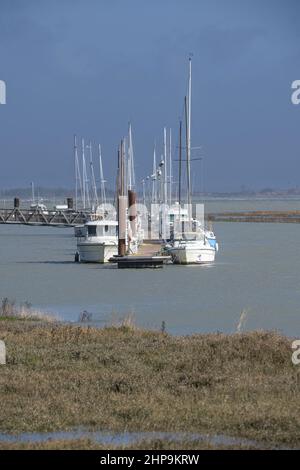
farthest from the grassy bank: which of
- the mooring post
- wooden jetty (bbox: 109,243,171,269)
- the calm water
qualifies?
wooden jetty (bbox: 109,243,171,269)

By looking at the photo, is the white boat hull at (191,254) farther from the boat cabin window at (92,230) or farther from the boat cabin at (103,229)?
the boat cabin window at (92,230)

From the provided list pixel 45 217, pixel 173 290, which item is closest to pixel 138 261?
pixel 173 290

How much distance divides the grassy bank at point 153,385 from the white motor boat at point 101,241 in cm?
3695

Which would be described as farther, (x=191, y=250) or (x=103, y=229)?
(x=103, y=229)

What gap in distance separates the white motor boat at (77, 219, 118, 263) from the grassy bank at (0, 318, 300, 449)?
3695 cm

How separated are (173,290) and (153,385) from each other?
27950 mm

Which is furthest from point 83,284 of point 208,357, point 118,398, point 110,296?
point 118,398

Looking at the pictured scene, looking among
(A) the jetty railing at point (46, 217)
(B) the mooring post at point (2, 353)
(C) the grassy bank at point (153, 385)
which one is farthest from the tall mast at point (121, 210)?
(A) the jetty railing at point (46, 217)

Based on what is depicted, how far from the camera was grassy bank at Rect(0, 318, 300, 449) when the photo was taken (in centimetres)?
1359

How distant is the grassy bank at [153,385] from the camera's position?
13.6m

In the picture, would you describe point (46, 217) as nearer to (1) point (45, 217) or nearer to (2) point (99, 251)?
(1) point (45, 217)

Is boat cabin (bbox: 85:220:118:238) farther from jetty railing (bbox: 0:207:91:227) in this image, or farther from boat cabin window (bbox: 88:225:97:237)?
jetty railing (bbox: 0:207:91:227)

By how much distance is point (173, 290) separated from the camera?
4403 centimetres
